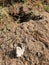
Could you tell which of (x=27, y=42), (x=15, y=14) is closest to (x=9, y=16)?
Answer: (x=15, y=14)

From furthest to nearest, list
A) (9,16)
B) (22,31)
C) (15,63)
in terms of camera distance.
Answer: (9,16), (22,31), (15,63)

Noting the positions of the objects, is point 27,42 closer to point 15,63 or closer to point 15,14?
point 15,63

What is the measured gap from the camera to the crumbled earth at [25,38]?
4.68m

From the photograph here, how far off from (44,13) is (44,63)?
201cm

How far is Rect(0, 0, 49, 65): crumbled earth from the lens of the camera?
4.68m

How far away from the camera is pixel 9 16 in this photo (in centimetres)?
614

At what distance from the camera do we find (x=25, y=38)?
16.6 ft

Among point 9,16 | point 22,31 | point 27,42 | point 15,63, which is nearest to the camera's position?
point 15,63

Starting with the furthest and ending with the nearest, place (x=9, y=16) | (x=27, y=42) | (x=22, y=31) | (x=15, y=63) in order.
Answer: (x=9, y=16)
(x=22, y=31)
(x=27, y=42)
(x=15, y=63)

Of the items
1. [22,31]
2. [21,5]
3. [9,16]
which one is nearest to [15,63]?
[22,31]

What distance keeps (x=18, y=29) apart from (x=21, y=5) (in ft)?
4.42

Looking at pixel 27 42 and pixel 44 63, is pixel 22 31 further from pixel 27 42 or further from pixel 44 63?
pixel 44 63

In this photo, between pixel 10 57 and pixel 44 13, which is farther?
pixel 44 13

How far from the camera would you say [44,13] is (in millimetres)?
6266
